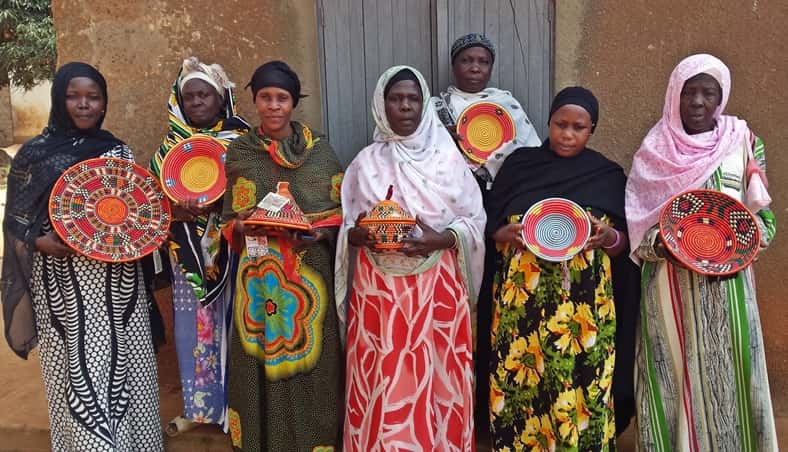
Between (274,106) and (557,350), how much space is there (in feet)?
5.39

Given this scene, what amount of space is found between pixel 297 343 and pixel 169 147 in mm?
1208

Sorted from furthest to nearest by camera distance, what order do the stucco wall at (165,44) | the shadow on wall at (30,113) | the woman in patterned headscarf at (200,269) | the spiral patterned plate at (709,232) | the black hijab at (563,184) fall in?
the shadow on wall at (30,113)
the stucco wall at (165,44)
the woman in patterned headscarf at (200,269)
the black hijab at (563,184)
the spiral patterned plate at (709,232)

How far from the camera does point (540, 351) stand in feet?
9.36

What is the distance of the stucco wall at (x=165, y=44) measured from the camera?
4020 mm

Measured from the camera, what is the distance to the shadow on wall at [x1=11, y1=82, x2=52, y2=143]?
56.1 ft

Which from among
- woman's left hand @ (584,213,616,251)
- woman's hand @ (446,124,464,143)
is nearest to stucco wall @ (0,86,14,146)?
woman's hand @ (446,124,464,143)

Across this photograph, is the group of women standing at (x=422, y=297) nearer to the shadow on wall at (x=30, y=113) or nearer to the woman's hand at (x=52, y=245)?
the woman's hand at (x=52, y=245)

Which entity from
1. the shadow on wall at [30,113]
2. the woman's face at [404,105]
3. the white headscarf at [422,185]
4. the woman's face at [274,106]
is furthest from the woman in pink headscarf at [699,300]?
the shadow on wall at [30,113]

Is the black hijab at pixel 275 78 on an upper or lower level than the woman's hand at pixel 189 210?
upper

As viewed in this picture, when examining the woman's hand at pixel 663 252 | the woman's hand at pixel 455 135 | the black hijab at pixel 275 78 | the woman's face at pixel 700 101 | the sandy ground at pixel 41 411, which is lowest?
the sandy ground at pixel 41 411

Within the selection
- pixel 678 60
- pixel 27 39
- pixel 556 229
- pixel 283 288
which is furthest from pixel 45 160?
pixel 27 39

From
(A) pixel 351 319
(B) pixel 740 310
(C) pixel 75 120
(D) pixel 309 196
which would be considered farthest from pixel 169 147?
(B) pixel 740 310

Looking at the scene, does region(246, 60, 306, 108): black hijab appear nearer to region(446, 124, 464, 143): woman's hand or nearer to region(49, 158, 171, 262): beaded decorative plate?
region(49, 158, 171, 262): beaded decorative plate

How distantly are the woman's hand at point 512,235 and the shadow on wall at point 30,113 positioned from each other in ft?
57.1
